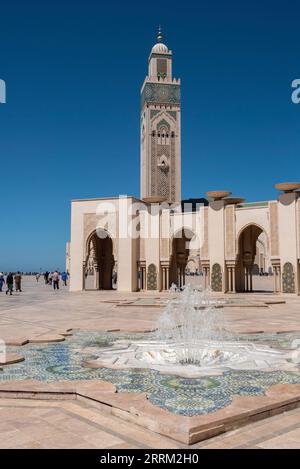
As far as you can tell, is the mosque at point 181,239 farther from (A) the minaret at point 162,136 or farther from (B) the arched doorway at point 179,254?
(A) the minaret at point 162,136

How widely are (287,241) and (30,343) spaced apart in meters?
12.6

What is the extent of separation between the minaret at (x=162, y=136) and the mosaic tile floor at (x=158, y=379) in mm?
30839

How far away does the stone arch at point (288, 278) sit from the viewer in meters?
16.4

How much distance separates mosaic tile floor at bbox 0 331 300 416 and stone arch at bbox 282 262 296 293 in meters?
12.3

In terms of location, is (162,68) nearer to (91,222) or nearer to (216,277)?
(91,222)

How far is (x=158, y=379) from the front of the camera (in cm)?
407

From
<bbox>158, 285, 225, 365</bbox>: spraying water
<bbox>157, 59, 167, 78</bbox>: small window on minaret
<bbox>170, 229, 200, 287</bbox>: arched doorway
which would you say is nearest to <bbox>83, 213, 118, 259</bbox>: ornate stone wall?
<bbox>170, 229, 200, 287</bbox>: arched doorway

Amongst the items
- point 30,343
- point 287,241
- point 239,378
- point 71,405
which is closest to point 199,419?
point 71,405

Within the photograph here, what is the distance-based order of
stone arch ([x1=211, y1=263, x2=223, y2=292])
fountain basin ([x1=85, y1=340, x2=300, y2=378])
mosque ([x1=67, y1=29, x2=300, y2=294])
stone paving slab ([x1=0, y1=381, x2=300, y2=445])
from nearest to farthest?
1. stone paving slab ([x1=0, y1=381, x2=300, y2=445])
2. fountain basin ([x1=85, y1=340, x2=300, y2=378])
3. mosque ([x1=67, y1=29, x2=300, y2=294])
4. stone arch ([x1=211, y1=263, x2=223, y2=292])

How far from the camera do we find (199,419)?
9.07 ft

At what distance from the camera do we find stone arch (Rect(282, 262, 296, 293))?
16.4 m

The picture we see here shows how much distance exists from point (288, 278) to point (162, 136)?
22388mm

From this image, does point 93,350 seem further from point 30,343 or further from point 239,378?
point 239,378

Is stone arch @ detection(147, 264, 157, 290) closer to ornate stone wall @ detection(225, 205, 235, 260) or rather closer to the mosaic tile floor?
ornate stone wall @ detection(225, 205, 235, 260)
